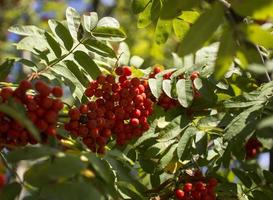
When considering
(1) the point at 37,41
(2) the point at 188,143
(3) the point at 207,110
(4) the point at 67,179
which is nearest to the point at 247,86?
(3) the point at 207,110

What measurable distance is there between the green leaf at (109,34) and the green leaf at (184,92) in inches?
12.1

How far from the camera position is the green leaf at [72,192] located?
148 centimetres

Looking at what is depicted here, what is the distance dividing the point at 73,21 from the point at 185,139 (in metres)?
0.70

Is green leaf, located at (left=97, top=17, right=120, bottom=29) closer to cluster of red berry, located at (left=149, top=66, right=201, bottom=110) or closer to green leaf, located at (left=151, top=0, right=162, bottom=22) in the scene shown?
green leaf, located at (left=151, top=0, right=162, bottom=22)

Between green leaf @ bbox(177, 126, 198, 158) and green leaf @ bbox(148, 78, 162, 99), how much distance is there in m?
0.19

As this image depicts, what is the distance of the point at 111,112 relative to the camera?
2008 millimetres

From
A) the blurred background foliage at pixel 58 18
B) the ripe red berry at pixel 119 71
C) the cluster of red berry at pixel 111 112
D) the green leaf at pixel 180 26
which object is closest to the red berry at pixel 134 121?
the cluster of red berry at pixel 111 112

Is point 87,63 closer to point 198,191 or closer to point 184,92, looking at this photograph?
point 184,92

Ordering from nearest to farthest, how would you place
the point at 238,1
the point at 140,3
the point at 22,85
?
the point at 238,1 < the point at 22,85 < the point at 140,3

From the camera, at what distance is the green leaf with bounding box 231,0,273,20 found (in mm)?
1432

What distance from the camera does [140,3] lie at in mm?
2381

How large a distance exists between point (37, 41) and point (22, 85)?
56 cm

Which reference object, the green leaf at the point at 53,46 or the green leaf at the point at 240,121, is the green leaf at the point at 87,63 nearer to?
the green leaf at the point at 53,46

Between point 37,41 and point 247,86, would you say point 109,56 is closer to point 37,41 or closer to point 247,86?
point 37,41
